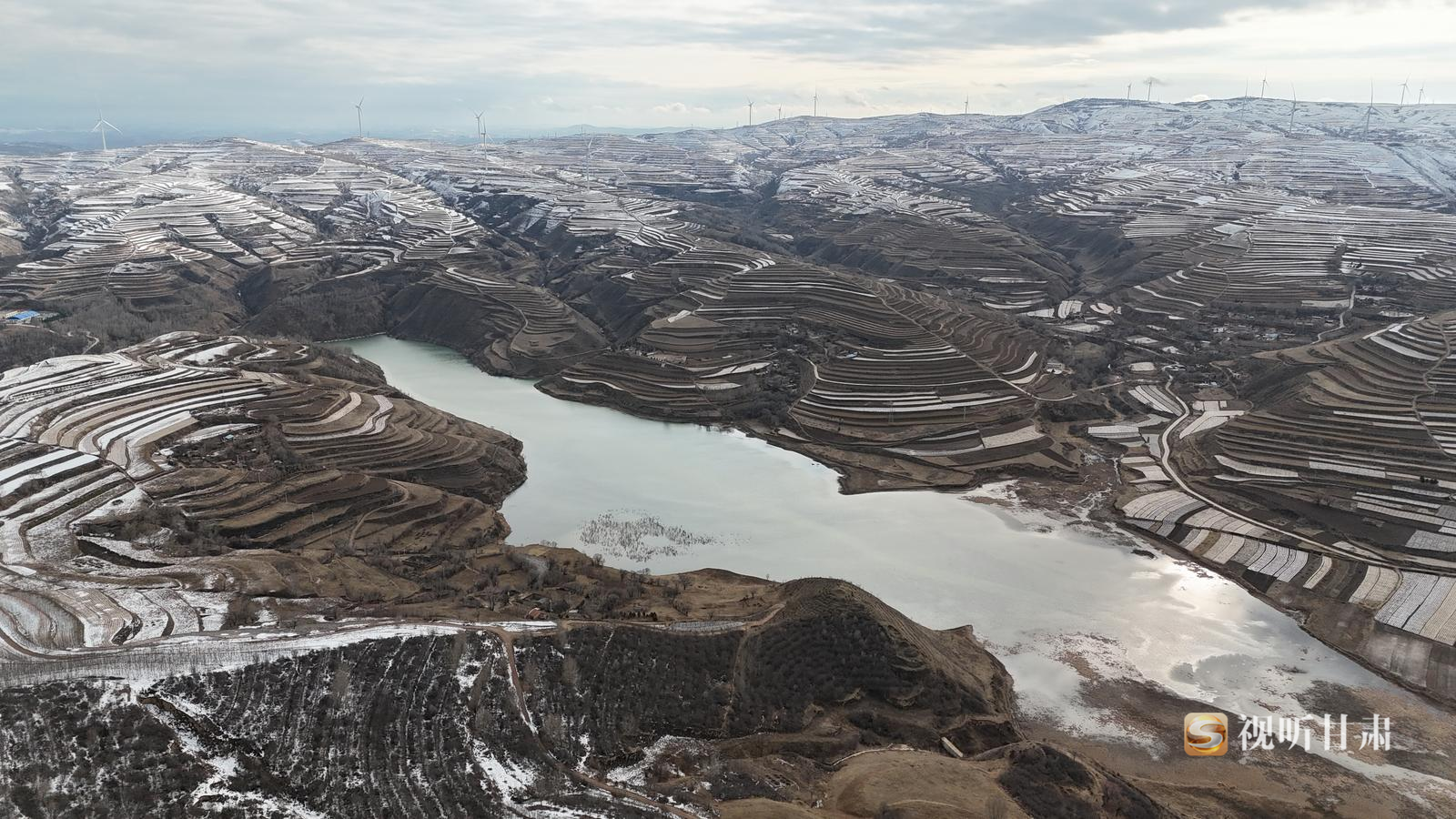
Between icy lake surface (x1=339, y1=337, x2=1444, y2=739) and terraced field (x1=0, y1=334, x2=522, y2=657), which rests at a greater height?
terraced field (x1=0, y1=334, x2=522, y2=657)

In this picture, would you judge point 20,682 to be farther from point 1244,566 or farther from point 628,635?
point 1244,566

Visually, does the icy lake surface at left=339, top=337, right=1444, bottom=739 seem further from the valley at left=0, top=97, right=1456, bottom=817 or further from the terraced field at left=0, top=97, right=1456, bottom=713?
the terraced field at left=0, top=97, right=1456, bottom=713

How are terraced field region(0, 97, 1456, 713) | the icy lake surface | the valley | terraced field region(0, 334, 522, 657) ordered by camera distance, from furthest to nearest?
terraced field region(0, 97, 1456, 713) < the icy lake surface < terraced field region(0, 334, 522, 657) < the valley

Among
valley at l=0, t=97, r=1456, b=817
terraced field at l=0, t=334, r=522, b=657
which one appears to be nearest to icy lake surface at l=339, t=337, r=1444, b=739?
valley at l=0, t=97, r=1456, b=817

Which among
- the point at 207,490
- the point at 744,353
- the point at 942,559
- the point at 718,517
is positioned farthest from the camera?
the point at 744,353

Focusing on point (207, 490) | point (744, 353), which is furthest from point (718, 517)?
point (744, 353)

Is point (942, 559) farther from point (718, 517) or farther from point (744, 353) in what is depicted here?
point (744, 353)

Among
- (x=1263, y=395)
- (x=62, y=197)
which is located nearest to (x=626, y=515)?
(x=1263, y=395)

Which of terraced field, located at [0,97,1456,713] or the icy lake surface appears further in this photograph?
terraced field, located at [0,97,1456,713]

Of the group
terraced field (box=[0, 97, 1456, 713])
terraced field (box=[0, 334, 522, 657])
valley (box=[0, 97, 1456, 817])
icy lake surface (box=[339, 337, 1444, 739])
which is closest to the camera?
valley (box=[0, 97, 1456, 817])
